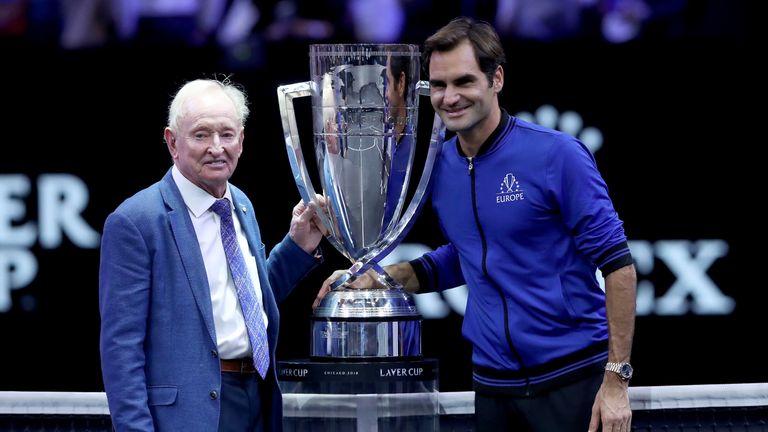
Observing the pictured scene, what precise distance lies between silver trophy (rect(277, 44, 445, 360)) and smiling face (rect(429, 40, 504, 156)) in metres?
0.10

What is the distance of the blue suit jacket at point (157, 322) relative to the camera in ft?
9.70

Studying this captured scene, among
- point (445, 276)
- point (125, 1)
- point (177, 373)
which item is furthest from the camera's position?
point (125, 1)

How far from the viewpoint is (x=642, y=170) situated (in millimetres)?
4383

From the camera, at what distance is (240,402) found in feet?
10.1

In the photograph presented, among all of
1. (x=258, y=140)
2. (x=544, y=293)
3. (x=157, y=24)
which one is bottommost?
(x=544, y=293)

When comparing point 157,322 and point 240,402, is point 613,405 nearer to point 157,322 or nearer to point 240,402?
point 240,402

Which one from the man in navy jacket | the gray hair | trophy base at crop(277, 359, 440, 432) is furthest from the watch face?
the gray hair

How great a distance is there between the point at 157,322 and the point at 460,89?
78cm

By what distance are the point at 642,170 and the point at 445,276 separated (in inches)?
44.6

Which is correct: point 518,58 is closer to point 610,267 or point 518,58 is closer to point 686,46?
point 686,46

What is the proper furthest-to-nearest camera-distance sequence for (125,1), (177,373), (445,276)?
(125,1) → (445,276) → (177,373)

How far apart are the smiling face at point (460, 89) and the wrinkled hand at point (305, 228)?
38 centimetres

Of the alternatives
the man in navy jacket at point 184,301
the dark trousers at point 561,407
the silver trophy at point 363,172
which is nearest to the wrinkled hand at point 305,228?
the silver trophy at point 363,172

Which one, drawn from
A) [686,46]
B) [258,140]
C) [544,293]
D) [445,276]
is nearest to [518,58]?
[686,46]
